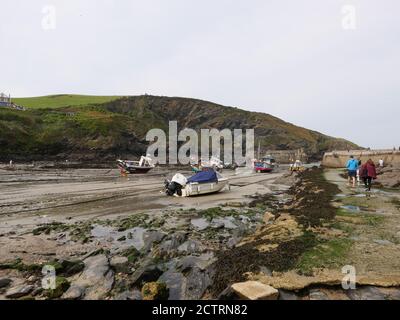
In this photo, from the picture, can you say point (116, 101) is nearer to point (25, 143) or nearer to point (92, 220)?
point (25, 143)

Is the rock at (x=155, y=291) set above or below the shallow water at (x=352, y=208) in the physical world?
below

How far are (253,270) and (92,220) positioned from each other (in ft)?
37.1

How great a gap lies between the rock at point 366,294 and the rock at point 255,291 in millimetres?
1645

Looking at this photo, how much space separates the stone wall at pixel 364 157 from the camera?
1797 inches

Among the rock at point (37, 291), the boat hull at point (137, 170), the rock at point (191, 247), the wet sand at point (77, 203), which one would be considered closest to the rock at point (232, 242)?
the rock at point (191, 247)

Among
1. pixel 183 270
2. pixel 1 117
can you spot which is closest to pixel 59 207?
pixel 183 270

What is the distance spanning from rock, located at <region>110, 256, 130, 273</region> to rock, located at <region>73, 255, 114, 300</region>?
0.20 metres

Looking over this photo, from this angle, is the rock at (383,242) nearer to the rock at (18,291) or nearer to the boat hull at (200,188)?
the rock at (18,291)

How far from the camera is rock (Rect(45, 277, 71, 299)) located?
7734 millimetres

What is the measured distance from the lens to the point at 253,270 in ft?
26.2

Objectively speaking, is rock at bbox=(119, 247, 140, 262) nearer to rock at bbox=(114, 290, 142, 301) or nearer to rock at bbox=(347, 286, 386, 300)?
rock at bbox=(114, 290, 142, 301)

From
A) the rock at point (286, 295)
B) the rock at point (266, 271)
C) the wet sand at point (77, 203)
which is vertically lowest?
the wet sand at point (77, 203)
